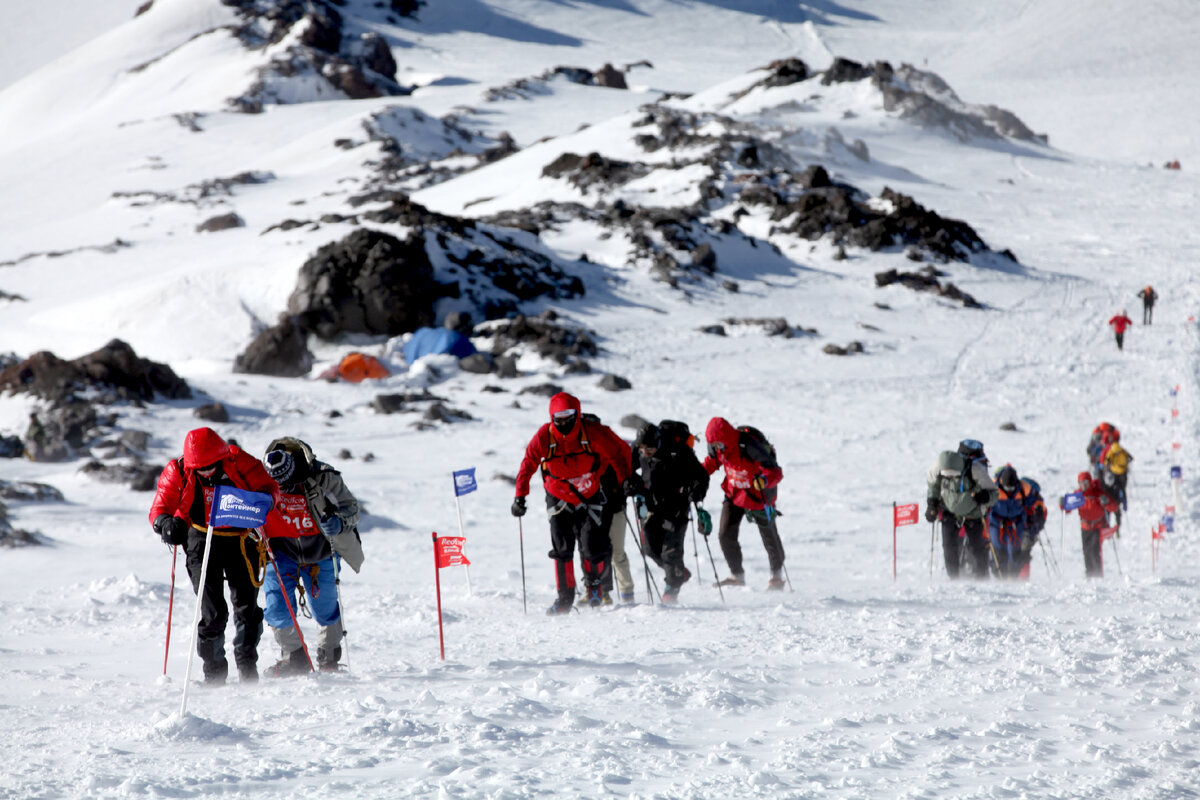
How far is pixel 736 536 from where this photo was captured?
30.1 ft

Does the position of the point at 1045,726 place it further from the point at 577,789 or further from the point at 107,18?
the point at 107,18

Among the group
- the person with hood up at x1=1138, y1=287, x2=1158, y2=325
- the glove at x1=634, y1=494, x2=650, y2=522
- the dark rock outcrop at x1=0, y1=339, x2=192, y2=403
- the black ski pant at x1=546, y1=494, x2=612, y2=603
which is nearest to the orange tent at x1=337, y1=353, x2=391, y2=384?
the dark rock outcrop at x1=0, y1=339, x2=192, y2=403

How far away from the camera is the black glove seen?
5371 mm

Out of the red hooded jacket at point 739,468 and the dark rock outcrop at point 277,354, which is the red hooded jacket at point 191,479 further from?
the dark rock outcrop at point 277,354

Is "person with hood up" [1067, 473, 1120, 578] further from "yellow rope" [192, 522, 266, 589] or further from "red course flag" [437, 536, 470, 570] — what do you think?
"yellow rope" [192, 522, 266, 589]

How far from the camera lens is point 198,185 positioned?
53.0m

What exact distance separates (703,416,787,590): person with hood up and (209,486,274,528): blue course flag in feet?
14.6

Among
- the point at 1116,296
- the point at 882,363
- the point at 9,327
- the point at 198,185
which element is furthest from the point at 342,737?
the point at 198,185

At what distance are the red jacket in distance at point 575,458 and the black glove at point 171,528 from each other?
109 inches

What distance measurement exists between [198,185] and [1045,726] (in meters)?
54.8

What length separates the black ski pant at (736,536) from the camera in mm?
9078

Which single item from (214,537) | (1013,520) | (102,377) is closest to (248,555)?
(214,537)

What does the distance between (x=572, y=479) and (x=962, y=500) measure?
14.8 feet

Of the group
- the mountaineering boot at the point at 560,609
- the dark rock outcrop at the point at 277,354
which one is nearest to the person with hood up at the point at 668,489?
the mountaineering boot at the point at 560,609
